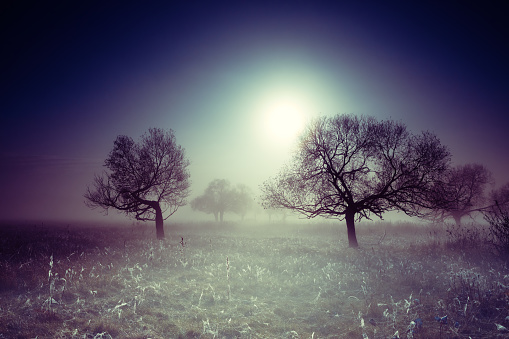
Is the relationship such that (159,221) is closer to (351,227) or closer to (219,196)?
(351,227)

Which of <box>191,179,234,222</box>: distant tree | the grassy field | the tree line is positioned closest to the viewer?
the grassy field

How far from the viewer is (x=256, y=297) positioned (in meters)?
8.09

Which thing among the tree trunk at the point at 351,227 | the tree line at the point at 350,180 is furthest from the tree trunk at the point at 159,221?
the tree trunk at the point at 351,227

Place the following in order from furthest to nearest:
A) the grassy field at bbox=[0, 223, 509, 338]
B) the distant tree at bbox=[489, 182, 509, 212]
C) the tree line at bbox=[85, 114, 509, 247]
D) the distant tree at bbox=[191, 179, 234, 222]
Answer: the distant tree at bbox=[191, 179, 234, 222]
the distant tree at bbox=[489, 182, 509, 212]
the tree line at bbox=[85, 114, 509, 247]
the grassy field at bbox=[0, 223, 509, 338]

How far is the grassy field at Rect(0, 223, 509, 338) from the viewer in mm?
5641

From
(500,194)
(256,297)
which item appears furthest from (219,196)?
(256,297)

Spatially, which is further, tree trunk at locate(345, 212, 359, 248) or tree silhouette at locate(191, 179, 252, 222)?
tree silhouette at locate(191, 179, 252, 222)

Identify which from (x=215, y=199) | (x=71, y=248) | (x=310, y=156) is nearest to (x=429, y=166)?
(x=310, y=156)

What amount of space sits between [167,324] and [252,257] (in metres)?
8.25

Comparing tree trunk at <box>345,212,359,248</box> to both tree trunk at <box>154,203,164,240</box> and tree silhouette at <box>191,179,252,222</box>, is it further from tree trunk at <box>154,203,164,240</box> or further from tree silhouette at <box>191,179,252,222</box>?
tree silhouette at <box>191,179,252,222</box>

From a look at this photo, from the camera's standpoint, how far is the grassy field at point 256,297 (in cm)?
564

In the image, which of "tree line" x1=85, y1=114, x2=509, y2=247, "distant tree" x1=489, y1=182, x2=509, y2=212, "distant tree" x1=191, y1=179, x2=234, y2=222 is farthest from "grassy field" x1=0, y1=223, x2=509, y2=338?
"distant tree" x1=191, y1=179, x2=234, y2=222

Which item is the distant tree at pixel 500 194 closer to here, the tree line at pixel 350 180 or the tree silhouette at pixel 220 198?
the tree line at pixel 350 180

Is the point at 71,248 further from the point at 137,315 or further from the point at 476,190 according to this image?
the point at 476,190
